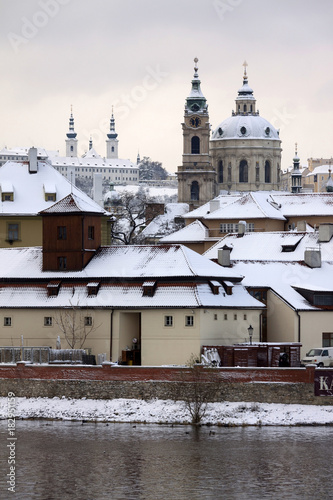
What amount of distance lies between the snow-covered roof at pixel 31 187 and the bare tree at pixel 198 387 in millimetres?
32076

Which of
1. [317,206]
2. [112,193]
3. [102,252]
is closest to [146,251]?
[102,252]

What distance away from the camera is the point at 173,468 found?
1964 inches

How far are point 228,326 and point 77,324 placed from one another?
26.7ft

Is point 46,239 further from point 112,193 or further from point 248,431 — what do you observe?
point 112,193

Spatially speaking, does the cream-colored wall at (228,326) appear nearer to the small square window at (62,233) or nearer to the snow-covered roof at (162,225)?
the small square window at (62,233)

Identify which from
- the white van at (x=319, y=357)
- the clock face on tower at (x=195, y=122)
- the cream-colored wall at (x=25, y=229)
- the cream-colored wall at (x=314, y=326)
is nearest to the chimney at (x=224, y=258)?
the cream-colored wall at (x=314, y=326)

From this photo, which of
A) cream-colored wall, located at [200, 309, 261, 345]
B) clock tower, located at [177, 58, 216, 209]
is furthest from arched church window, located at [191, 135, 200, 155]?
cream-colored wall, located at [200, 309, 261, 345]

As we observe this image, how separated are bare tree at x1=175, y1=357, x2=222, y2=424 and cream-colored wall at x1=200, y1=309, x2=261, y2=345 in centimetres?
582

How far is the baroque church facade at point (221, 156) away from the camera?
190 meters

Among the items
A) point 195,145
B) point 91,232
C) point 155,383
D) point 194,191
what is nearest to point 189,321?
point 155,383

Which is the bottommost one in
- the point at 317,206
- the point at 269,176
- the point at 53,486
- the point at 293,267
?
the point at 53,486

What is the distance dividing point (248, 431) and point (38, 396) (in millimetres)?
11553

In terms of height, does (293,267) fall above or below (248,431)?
above

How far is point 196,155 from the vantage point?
630ft
